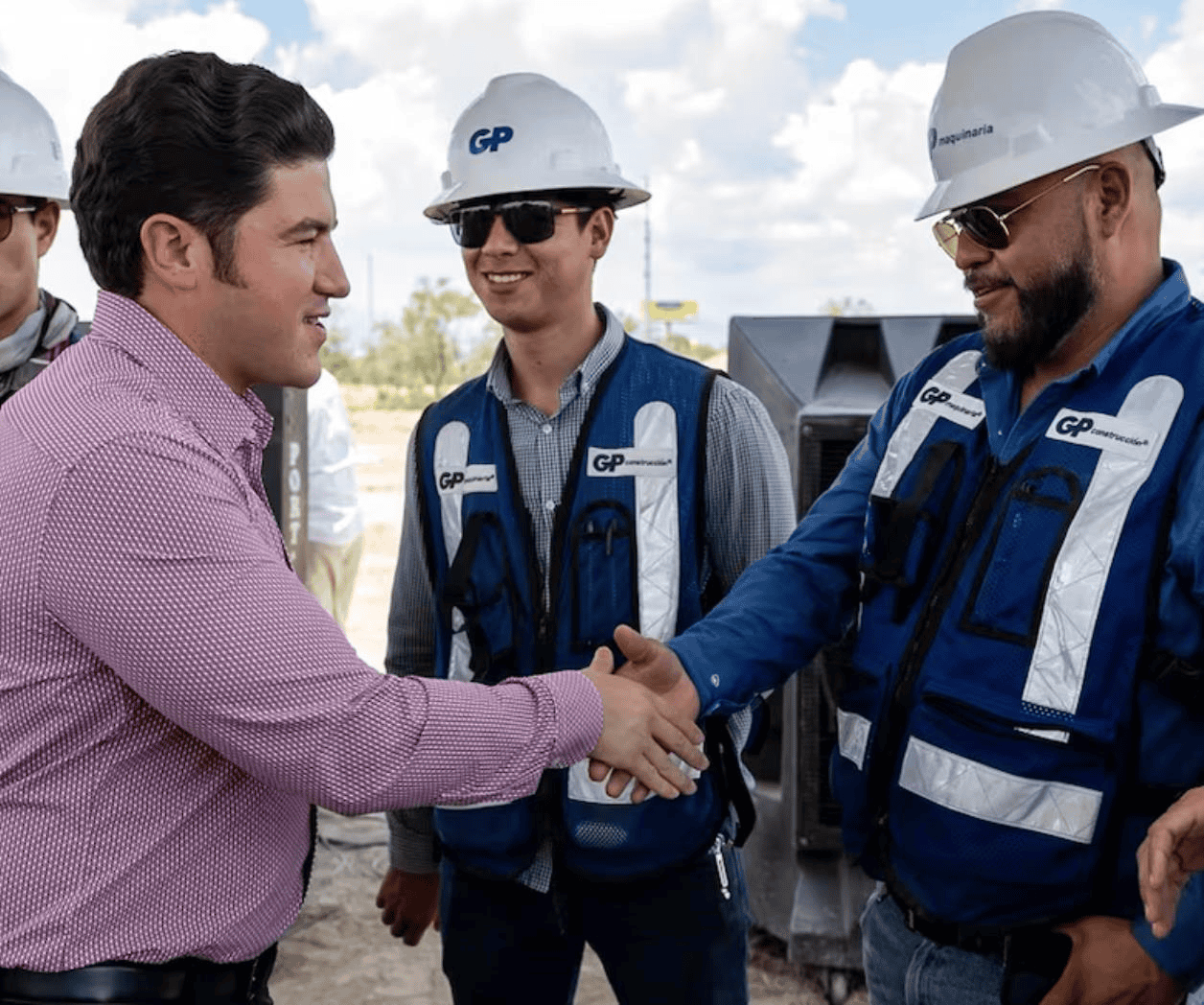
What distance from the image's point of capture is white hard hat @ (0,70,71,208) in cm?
358

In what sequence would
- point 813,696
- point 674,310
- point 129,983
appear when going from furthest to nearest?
point 674,310, point 813,696, point 129,983

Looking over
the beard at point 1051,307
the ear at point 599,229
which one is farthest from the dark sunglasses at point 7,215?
the beard at point 1051,307

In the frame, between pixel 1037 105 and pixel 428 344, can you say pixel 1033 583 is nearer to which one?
pixel 1037 105

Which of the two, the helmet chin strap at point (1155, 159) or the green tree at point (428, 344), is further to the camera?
the green tree at point (428, 344)

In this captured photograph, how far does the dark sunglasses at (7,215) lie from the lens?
340cm

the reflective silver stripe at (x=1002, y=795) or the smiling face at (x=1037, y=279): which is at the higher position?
the smiling face at (x=1037, y=279)

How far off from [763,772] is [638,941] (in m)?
2.03

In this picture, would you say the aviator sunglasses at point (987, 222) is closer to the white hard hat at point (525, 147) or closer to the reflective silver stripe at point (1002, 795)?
the reflective silver stripe at point (1002, 795)

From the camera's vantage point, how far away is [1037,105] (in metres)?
2.08

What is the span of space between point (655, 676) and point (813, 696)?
2.07 metres

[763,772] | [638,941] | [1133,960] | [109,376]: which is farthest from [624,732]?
[763,772]

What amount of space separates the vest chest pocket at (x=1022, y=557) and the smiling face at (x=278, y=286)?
3.57ft

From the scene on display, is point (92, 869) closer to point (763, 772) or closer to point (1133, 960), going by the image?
point (1133, 960)

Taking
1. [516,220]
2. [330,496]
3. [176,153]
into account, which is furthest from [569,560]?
[330,496]
